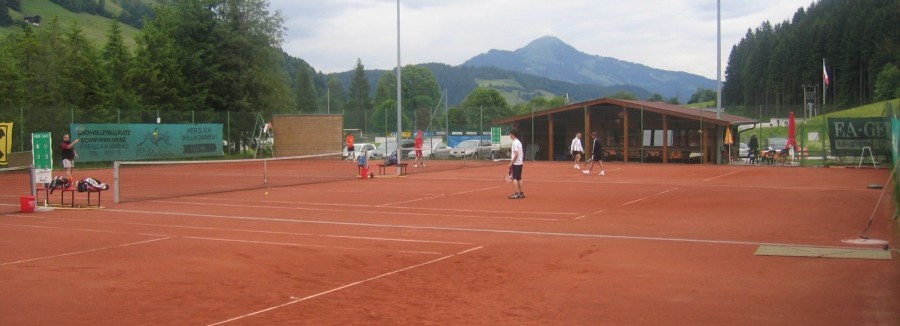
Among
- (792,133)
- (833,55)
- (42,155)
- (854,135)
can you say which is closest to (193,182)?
(42,155)

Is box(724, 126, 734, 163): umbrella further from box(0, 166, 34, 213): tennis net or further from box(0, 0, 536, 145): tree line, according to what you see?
box(0, 166, 34, 213): tennis net

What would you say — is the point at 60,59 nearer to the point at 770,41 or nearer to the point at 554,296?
the point at 554,296

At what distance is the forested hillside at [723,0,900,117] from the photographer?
89938 mm

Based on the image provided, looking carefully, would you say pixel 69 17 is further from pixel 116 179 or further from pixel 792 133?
pixel 116 179

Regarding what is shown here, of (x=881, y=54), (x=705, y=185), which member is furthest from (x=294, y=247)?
(x=881, y=54)

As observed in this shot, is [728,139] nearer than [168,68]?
Yes

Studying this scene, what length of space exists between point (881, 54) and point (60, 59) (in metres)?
83.3

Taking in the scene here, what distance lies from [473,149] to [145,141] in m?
19.2

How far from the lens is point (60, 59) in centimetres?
4781

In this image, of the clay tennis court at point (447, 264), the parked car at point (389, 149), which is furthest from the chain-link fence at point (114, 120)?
the clay tennis court at point (447, 264)

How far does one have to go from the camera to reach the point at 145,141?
142 feet

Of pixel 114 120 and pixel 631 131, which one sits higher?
pixel 114 120

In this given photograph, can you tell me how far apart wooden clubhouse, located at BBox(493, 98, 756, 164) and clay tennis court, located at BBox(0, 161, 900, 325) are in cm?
2337

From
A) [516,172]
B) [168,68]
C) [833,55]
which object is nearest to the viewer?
[516,172]
